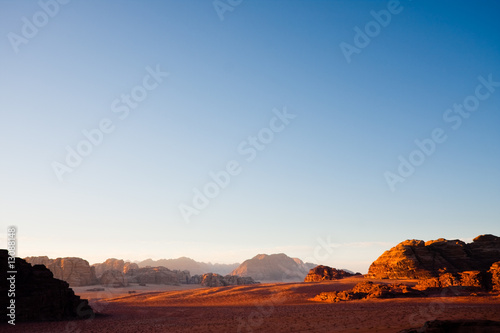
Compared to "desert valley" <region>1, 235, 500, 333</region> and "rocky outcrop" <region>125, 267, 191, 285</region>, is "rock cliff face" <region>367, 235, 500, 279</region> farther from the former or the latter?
"rocky outcrop" <region>125, 267, 191, 285</region>

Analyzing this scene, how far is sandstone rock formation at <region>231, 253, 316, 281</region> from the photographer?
14120 cm

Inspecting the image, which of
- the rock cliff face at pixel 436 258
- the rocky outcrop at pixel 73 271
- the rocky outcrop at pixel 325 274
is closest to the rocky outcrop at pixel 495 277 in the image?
the rock cliff face at pixel 436 258

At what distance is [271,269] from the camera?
156 metres

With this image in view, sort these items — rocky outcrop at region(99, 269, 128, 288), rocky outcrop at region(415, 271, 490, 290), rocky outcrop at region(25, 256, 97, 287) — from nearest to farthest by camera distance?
rocky outcrop at region(415, 271, 490, 290)
rocky outcrop at region(99, 269, 128, 288)
rocky outcrop at region(25, 256, 97, 287)

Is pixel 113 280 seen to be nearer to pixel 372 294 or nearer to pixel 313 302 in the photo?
pixel 313 302

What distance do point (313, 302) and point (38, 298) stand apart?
28.5 meters

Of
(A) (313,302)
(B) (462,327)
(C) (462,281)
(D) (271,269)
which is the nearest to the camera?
(B) (462,327)

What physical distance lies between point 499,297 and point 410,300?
9004mm

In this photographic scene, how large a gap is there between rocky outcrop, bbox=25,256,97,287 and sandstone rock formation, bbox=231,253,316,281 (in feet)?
253

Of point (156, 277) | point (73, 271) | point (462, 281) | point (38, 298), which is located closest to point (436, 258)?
point (462, 281)

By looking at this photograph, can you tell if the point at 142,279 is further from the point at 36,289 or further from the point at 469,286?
the point at 469,286

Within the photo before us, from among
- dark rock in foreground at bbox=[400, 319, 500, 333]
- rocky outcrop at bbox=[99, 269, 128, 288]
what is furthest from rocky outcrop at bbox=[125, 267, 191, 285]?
dark rock in foreground at bbox=[400, 319, 500, 333]

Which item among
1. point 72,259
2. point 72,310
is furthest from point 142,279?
point 72,310

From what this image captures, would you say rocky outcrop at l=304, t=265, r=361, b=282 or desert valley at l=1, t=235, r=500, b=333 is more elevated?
desert valley at l=1, t=235, r=500, b=333
